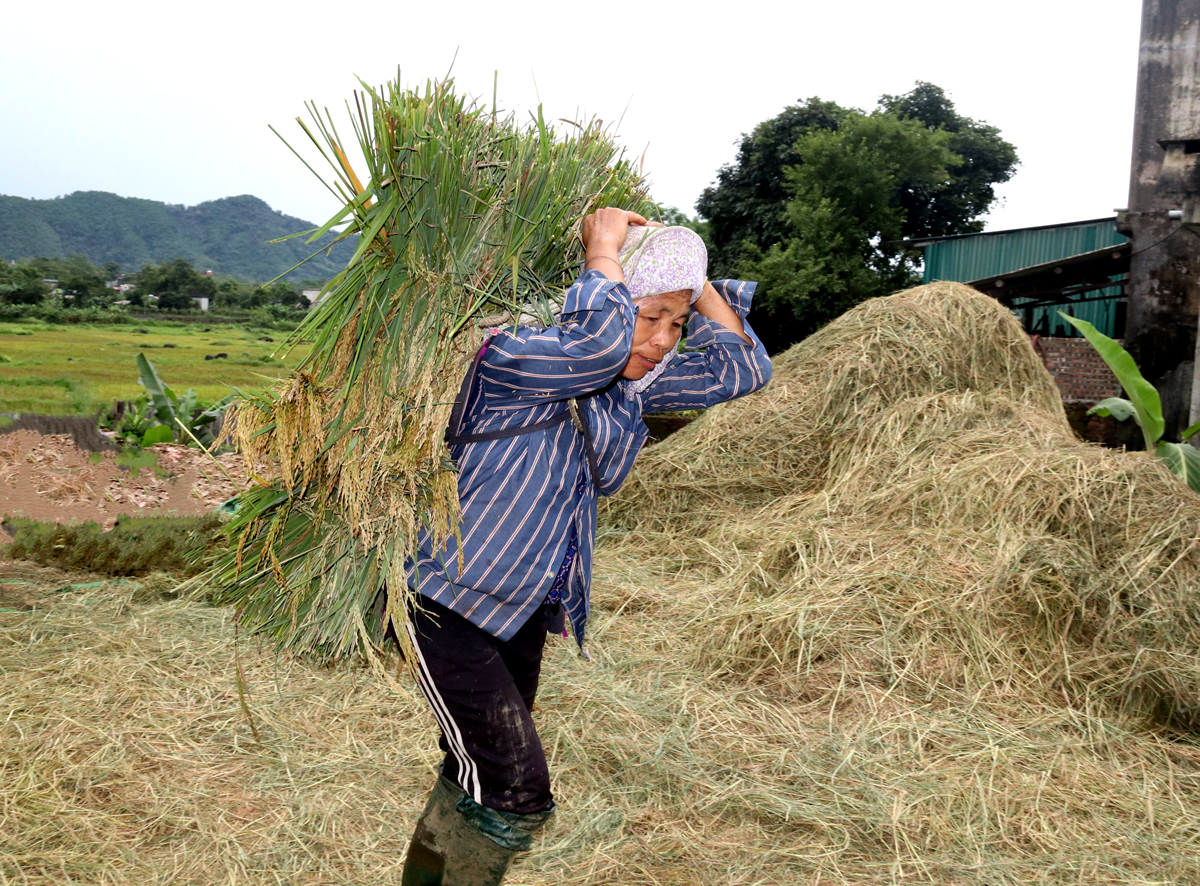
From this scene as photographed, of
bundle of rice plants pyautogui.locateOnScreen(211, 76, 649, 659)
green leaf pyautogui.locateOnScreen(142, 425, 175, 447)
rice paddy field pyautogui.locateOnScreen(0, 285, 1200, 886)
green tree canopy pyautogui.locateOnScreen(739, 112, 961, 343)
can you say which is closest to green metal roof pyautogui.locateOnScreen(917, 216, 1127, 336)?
green tree canopy pyautogui.locateOnScreen(739, 112, 961, 343)

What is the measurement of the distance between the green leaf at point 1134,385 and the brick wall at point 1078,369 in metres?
7.02

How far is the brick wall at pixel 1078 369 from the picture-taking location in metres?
13.2

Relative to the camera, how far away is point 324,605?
5.90ft

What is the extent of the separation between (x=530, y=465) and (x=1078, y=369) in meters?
13.7

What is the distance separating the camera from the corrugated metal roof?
19875mm

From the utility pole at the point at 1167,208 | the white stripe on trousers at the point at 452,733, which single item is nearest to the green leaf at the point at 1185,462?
the white stripe on trousers at the point at 452,733

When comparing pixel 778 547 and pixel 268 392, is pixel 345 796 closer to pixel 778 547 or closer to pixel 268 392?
pixel 268 392

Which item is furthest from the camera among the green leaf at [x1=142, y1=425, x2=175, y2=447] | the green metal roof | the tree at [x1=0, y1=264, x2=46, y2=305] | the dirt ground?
the tree at [x1=0, y1=264, x2=46, y2=305]

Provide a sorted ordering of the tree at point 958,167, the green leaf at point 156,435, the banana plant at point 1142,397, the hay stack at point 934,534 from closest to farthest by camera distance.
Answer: the hay stack at point 934,534 → the banana plant at point 1142,397 → the green leaf at point 156,435 → the tree at point 958,167

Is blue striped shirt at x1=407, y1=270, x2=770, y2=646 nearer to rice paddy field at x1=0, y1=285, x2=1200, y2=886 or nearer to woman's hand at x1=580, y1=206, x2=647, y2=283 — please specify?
woman's hand at x1=580, y1=206, x2=647, y2=283

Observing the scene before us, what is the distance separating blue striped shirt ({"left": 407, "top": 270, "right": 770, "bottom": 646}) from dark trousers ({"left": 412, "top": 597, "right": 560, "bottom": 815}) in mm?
50

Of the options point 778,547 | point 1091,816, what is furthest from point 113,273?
point 1091,816

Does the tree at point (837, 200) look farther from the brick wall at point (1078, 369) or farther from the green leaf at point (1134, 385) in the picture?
the green leaf at point (1134, 385)

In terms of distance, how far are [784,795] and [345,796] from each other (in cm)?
137
